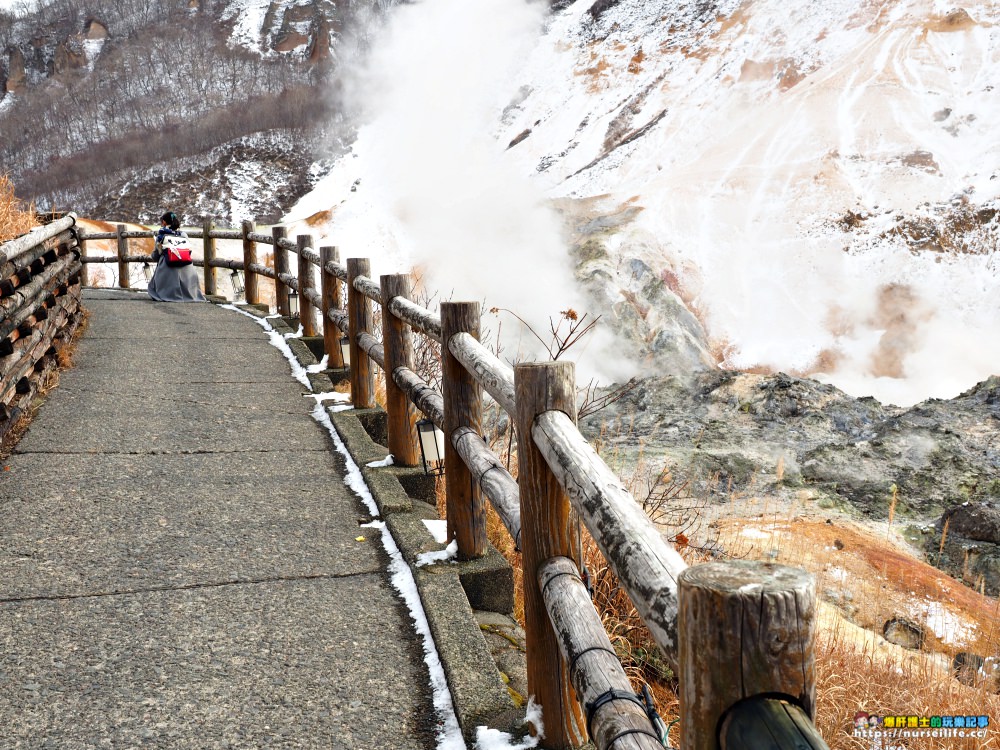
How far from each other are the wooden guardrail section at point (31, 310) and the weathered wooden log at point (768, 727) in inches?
185

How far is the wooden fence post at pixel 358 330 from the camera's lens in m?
5.54

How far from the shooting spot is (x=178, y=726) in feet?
7.72

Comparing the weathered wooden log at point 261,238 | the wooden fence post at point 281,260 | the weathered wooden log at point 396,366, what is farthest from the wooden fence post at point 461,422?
the weathered wooden log at point 261,238

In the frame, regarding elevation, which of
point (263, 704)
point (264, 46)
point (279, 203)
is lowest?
point (263, 704)

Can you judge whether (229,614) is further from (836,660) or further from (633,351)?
(633,351)

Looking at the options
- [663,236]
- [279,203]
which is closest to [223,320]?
[663,236]

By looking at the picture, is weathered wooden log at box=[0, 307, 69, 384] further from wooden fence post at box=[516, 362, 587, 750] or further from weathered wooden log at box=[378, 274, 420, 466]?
wooden fence post at box=[516, 362, 587, 750]

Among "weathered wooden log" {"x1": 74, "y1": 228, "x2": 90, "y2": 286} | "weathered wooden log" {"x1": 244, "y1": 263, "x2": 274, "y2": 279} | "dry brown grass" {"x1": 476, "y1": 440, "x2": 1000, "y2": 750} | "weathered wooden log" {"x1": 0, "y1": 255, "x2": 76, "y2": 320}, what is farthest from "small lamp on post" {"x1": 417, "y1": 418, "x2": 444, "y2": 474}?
"weathered wooden log" {"x1": 244, "y1": 263, "x2": 274, "y2": 279}

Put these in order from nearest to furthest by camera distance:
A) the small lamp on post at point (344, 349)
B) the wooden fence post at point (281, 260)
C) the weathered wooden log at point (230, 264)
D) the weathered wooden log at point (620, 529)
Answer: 1. the weathered wooden log at point (620, 529)
2. the small lamp on post at point (344, 349)
3. the wooden fence post at point (281, 260)
4. the weathered wooden log at point (230, 264)

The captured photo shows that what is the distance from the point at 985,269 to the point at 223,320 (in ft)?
77.0

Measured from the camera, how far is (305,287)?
796 centimetres

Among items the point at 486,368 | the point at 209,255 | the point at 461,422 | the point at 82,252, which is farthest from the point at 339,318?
the point at 82,252

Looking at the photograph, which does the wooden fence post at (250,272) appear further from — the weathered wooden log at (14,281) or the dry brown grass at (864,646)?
the dry brown grass at (864,646)

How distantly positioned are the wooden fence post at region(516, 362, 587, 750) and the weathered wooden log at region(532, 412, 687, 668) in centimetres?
6
